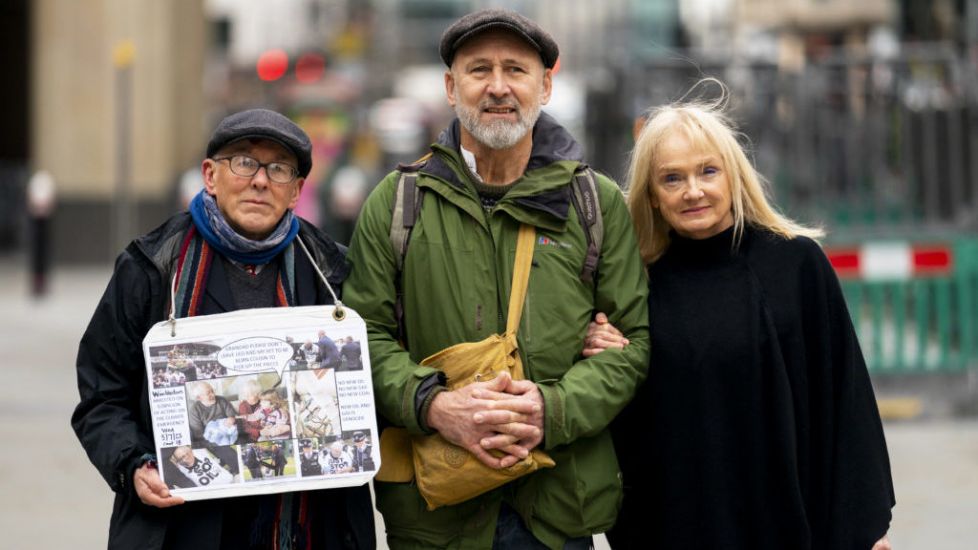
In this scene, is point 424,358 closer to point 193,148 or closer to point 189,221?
point 189,221

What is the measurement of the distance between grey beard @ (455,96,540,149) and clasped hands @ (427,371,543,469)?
67 centimetres

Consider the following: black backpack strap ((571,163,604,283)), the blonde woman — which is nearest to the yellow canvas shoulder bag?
black backpack strap ((571,163,604,283))

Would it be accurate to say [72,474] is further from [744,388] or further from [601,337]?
[744,388]

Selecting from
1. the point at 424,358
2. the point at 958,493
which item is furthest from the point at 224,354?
the point at 958,493

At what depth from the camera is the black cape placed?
3977 mm

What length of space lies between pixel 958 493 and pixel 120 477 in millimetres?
5898

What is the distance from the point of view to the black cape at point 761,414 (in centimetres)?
398

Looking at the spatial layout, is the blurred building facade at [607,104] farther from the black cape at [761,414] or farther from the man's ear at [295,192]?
the man's ear at [295,192]

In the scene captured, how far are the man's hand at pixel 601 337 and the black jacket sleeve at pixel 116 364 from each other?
3.99 ft

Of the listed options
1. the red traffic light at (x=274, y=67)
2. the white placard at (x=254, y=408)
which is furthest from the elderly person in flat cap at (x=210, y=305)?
the red traffic light at (x=274, y=67)

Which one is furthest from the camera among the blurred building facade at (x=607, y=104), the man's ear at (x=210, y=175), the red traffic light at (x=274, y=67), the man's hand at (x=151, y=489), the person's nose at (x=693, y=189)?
the red traffic light at (x=274, y=67)

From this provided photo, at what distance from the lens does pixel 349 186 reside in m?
18.0

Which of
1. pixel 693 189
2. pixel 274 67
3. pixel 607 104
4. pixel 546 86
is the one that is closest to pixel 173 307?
pixel 546 86

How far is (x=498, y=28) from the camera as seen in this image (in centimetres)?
386
